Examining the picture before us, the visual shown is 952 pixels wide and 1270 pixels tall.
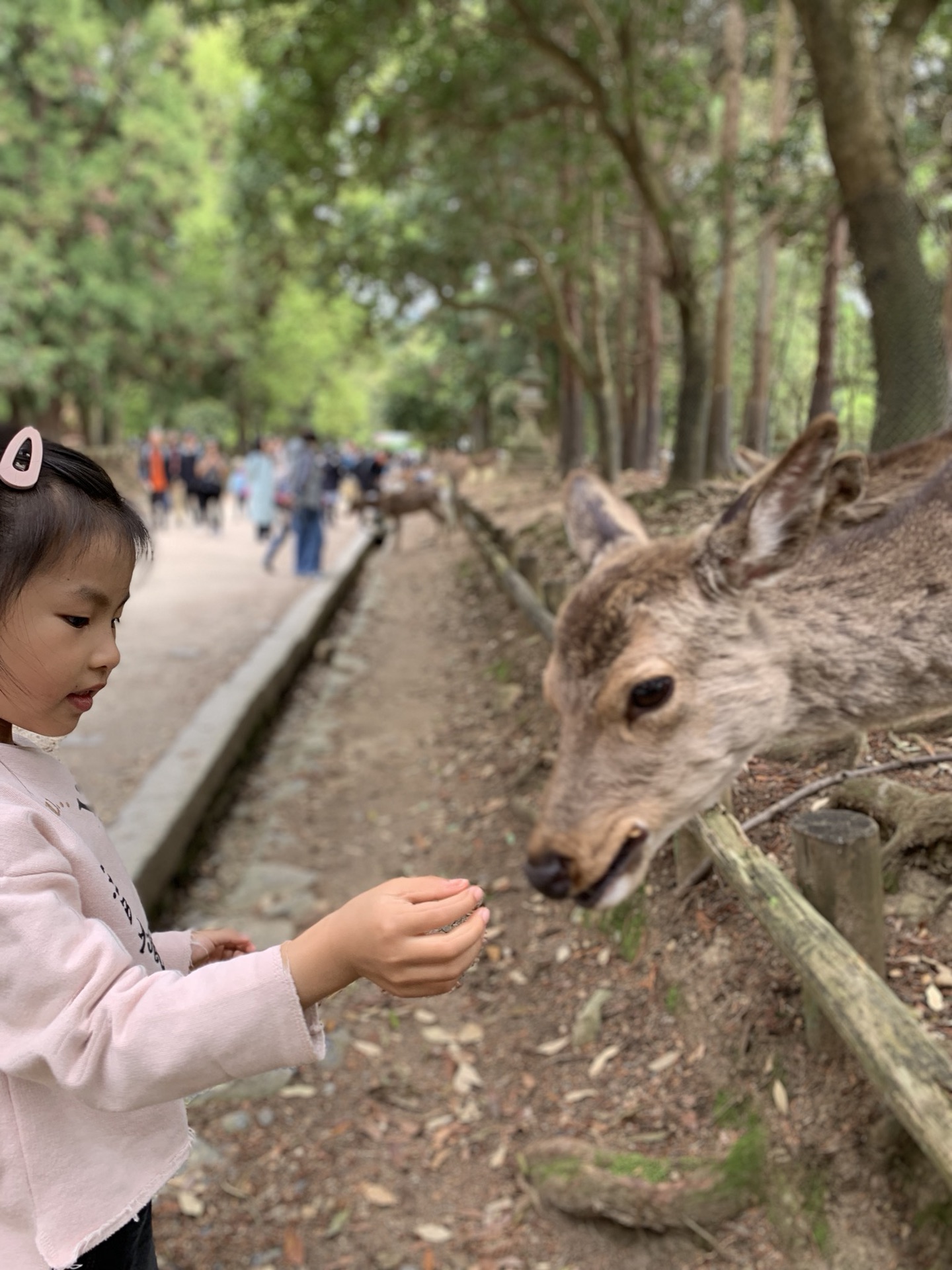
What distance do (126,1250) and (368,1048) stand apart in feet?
8.40

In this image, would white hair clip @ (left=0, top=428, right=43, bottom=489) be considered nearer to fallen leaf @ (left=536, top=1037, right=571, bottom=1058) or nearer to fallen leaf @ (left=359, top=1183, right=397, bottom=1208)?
fallen leaf @ (left=359, top=1183, right=397, bottom=1208)

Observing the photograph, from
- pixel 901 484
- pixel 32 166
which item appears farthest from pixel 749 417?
pixel 32 166

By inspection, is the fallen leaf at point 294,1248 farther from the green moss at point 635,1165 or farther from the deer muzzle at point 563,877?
the deer muzzle at point 563,877

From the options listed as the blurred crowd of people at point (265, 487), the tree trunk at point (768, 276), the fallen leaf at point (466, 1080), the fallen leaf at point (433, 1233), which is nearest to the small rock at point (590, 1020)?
the fallen leaf at point (466, 1080)

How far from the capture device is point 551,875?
235cm

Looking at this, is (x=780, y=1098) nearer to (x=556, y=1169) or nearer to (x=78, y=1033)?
(x=556, y=1169)

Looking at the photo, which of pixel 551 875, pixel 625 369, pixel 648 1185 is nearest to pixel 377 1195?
pixel 648 1185

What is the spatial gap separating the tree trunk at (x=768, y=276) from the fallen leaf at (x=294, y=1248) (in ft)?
31.4

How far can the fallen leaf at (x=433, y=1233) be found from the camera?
3.23 metres

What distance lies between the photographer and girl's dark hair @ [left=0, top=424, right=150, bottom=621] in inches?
56.7

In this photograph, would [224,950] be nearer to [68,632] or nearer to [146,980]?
[146,980]

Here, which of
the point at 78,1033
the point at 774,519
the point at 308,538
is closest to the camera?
the point at 78,1033

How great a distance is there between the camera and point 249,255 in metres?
38.3

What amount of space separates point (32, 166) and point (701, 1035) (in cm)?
2943
